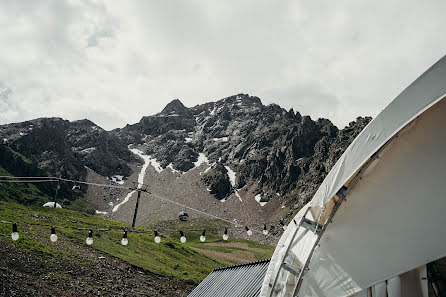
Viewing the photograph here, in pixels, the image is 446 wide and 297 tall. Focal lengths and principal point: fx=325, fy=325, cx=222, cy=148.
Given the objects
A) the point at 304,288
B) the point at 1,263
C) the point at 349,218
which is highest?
the point at 1,263

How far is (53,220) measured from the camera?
52.4 metres

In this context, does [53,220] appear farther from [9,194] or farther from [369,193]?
[9,194]

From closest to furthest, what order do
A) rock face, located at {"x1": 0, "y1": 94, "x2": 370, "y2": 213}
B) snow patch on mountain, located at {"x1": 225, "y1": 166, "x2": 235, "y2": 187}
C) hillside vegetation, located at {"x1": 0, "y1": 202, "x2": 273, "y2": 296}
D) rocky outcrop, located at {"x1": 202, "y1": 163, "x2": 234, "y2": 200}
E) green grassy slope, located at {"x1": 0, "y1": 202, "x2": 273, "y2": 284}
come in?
1. hillside vegetation, located at {"x1": 0, "y1": 202, "x2": 273, "y2": 296}
2. green grassy slope, located at {"x1": 0, "y1": 202, "x2": 273, "y2": 284}
3. rock face, located at {"x1": 0, "y1": 94, "x2": 370, "y2": 213}
4. rocky outcrop, located at {"x1": 202, "y1": 163, "x2": 234, "y2": 200}
5. snow patch on mountain, located at {"x1": 225, "y1": 166, "x2": 235, "y2": 187}

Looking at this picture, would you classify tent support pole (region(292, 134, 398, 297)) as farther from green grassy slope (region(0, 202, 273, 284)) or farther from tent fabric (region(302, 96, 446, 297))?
green grassy slope (region(0, 202, 273, 284))

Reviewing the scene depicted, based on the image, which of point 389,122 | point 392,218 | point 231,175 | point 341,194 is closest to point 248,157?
point 231,175

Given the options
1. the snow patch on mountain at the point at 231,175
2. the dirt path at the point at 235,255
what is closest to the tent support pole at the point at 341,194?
the dirt path at the point at 235,255

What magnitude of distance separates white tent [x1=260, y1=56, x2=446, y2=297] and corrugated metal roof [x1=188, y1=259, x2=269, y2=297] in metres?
6.06

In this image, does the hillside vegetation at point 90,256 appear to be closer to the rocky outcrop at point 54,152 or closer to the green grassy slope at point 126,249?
the green grassy slope at point 126,249

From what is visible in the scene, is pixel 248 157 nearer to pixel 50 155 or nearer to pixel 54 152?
pixel 54 152

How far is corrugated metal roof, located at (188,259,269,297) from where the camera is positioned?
16.0m

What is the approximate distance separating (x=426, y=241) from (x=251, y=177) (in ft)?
511

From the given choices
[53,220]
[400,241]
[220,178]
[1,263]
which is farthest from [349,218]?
[220,178]

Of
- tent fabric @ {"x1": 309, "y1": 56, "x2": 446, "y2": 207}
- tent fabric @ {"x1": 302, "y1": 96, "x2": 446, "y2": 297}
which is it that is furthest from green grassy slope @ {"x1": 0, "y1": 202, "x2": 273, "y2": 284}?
tent fabric @ {"x1": 309, "y1": 56, "x2": 446, "y2": 207}

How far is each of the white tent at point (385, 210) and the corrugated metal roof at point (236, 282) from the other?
19.9ft
